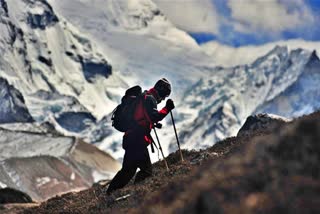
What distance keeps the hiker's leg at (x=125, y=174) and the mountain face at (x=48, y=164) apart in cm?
9542

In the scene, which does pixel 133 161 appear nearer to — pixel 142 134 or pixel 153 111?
pixel 142 134

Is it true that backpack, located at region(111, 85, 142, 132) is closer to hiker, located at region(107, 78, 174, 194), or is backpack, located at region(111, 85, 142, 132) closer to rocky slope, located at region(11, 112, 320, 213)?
hiker, located at region(107, 78, 174, 194)

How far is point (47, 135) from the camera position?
152 metres

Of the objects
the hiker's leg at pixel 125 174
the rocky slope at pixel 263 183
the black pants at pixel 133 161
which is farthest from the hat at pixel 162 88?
the rocky slope at pixel 263 183

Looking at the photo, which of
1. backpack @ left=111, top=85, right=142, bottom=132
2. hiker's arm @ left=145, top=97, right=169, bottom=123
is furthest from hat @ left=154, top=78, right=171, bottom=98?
hiker's arm @ left=145, top=97, right=169, bottom=123

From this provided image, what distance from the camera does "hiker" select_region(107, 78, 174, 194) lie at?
18656 millimetres

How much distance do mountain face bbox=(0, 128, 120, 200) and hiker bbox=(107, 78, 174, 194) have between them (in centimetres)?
9555

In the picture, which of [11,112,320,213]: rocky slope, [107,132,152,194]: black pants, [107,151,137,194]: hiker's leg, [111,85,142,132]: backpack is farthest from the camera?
[107,151,137,194]: hiker's leg

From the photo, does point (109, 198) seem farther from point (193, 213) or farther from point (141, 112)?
point (193, 213)

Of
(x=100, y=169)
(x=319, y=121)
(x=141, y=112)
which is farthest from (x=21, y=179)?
(x=319, y=121)

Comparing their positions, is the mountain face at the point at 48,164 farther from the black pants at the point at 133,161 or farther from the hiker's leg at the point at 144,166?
the black pants at the point at 133,161

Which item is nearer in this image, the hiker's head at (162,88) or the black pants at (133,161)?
the black pants at (133,161)

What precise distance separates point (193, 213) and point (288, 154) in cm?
140

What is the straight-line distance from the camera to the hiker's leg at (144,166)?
19.5 m
